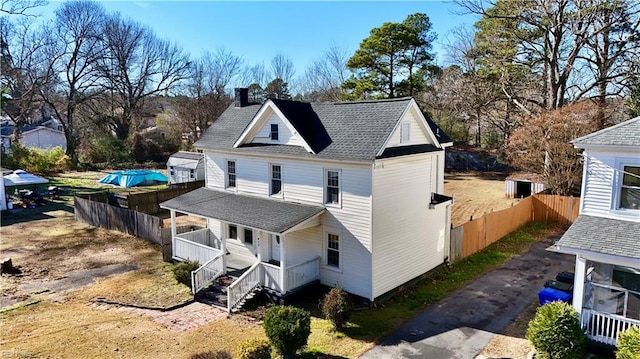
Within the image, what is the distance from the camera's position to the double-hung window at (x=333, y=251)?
51.4 feet

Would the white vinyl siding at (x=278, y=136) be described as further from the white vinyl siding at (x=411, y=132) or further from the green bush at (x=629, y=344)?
the green bush at (x=629, y=344)

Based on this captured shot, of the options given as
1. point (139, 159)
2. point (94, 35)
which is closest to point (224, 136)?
point (139, 159)

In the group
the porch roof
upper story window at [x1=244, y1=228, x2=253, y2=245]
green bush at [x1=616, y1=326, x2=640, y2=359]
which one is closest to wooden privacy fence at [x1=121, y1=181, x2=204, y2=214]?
the porch roof

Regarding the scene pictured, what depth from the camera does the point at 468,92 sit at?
129 ft

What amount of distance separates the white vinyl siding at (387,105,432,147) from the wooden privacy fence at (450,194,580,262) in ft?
15.8

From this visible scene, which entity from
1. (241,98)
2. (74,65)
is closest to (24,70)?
(74,65)

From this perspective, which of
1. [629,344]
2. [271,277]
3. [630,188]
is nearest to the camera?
[629,344]

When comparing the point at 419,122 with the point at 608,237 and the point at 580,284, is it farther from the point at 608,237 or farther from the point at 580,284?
the point at 580,284

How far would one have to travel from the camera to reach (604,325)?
1077cm

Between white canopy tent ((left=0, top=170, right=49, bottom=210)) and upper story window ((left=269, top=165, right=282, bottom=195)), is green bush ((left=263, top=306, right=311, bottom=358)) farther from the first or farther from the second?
white canopy tent ((left=0, top=170, right=49, bottom=210))

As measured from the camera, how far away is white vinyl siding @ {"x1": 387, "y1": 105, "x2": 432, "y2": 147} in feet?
50.9

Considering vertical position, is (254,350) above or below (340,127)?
below

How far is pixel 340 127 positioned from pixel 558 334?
9769 millimetres

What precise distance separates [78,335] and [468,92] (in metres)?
36.5
